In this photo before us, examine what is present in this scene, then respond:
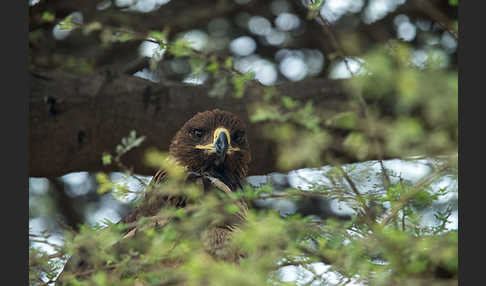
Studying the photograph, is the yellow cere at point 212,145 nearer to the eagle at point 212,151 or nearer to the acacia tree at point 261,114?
the eagle at point 212,151

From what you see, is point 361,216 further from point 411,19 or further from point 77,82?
point 411,19

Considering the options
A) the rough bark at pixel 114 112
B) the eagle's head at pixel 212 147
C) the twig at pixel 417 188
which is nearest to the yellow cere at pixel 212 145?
the eagle's head at pixel 212 147

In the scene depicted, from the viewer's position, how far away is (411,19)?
15.0 ft

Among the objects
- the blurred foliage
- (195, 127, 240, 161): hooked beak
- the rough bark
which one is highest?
the blurred foliage

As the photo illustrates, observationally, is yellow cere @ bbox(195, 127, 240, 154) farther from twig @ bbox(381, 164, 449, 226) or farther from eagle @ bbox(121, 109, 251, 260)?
twig @ bbox(381, 164, 449, 226)

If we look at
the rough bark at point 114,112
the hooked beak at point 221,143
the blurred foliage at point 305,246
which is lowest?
the rough bark at point 114,112

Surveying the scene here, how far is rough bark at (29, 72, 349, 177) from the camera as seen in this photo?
12.9ft

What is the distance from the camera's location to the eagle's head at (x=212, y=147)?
359 cm

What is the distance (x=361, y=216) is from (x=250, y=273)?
1.89 feet

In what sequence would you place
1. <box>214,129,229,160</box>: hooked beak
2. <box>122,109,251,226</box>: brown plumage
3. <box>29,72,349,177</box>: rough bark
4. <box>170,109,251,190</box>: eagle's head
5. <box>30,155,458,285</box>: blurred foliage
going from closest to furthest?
<box>30,155,458,285</box>: blurred foliage
<box>214,129,229,160</box>: hooked beak
<box>122,109,251,226</box>: brown plumage
<box>170,109,251,190</box>: eagle's head
<box>29,72,349,177</box>: rough bark

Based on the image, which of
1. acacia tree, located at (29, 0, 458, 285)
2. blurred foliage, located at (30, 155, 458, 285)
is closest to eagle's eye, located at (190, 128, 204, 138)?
acacia tree, located at (29, 0, 458, 285)

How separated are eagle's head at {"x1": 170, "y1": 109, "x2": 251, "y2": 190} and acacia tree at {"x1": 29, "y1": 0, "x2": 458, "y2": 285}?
8.6 inches

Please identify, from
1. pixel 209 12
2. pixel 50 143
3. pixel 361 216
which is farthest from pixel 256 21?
pixel 361 216

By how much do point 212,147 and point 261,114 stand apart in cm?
151
